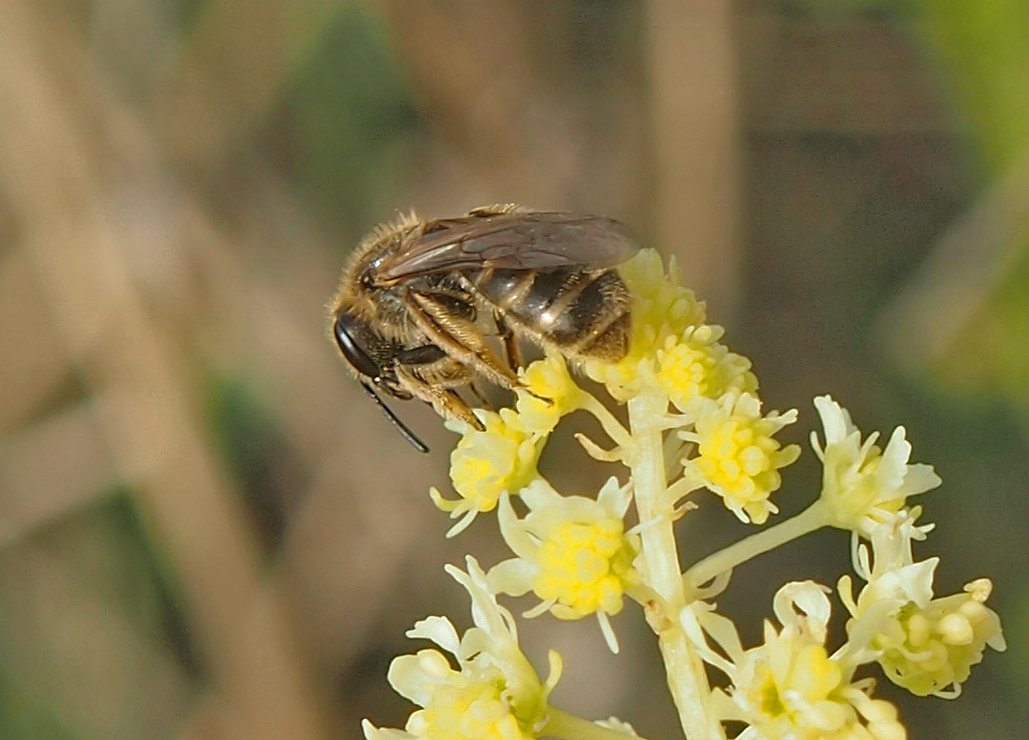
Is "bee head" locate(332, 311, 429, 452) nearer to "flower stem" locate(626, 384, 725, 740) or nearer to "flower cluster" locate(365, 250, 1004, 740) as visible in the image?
"flower cluster" locate(365, 250, 1004, 740)

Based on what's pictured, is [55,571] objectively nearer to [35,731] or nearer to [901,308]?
[35,731]

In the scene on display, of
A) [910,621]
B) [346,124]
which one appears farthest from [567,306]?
[346,124]

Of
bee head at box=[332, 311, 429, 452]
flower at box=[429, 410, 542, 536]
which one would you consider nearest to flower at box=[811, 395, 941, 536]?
flower at box=[429, 410, 542, 536]

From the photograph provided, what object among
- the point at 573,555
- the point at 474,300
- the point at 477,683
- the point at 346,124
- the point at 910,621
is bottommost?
the point at 910,621

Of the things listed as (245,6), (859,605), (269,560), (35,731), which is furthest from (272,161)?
(859,605)

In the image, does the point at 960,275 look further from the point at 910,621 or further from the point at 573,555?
the point at 573,555

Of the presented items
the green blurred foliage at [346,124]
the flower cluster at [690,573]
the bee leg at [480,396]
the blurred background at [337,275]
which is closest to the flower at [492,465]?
the flower cluster at [690,573]
